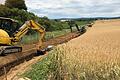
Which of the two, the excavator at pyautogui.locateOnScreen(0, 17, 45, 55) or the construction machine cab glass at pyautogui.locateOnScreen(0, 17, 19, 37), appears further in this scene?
the construction machine cab glass at pyautogui.locateOnScreen(0, 17, 19, 37)

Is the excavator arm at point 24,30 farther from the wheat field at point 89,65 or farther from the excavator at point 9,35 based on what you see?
the wheat field at point 89,65

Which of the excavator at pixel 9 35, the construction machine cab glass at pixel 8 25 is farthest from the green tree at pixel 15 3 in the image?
the construction machine cab glass at pixel 8 25

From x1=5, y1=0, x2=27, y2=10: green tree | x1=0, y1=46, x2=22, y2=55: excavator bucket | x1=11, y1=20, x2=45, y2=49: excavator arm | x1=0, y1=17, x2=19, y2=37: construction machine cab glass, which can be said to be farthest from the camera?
x1=5, y1=0, x2=27, y2=10: green tree

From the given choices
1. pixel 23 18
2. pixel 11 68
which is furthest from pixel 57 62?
pixel 23 18

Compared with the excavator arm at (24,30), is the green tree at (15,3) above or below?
below

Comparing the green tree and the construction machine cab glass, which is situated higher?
the construction machine cab glass

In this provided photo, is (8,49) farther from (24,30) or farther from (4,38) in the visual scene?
(24,30)

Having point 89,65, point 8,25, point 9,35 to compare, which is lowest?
point 9,35

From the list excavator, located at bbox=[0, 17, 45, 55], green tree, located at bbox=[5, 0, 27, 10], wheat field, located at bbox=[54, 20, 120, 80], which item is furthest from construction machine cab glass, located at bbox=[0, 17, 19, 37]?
green tree, located at bbox=[5, 0, 27, 10]

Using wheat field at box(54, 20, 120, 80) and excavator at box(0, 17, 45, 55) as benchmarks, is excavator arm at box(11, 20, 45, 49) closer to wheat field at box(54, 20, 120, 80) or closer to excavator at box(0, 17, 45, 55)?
excavator at box(0, 17, 45, 55)

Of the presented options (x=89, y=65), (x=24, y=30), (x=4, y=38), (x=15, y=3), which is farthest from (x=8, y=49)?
(x=15, y=3)

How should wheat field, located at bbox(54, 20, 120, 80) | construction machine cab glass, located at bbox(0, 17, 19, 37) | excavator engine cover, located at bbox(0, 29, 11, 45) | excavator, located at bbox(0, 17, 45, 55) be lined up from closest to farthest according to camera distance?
wheat field, located at bbox(54, 20, 120, 80), excavator engine cover, located at bbox(0, 29, 11, 45), excavator, located at bbox(0, 17, 45, 55), construction machine cab glass, located at bbox(0, 17, 19, 37)

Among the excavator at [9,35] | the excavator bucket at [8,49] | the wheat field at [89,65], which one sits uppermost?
the wheat field at [89,65]

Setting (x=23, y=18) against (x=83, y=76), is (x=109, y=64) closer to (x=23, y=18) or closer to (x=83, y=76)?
(x=83, y=76)
